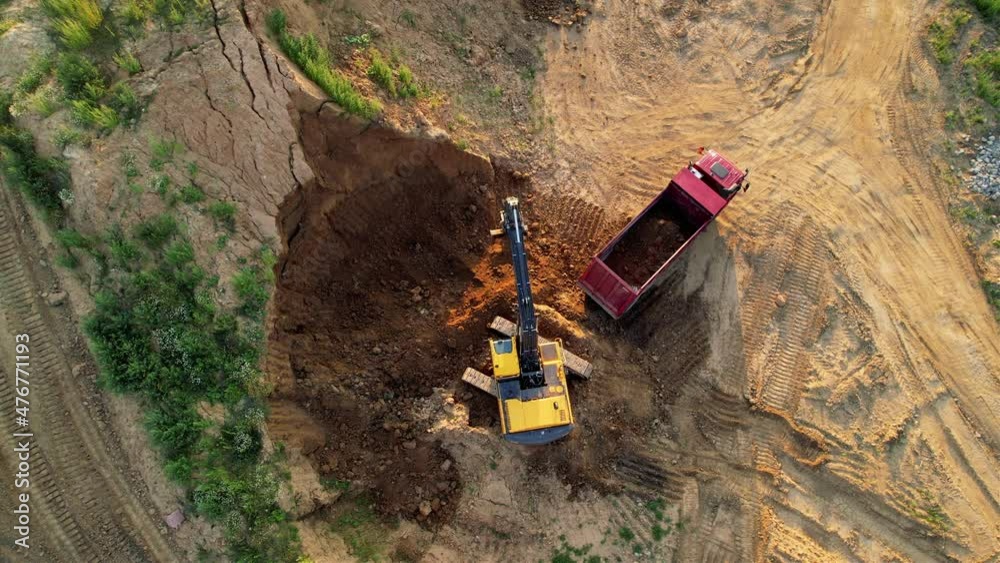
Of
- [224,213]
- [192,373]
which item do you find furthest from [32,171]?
Answer: [192,373]

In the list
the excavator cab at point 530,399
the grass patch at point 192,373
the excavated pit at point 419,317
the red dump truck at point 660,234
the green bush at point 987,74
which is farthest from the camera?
the green bush at point 987,74

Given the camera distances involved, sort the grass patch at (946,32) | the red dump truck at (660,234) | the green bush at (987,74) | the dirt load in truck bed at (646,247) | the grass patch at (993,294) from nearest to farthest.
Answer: the red dump truck at (660,234)
the dirt load in truck bed at (646,247)
the grass patch at (993,294)
the green bush at (987,74)
the grass patch at (946,32)

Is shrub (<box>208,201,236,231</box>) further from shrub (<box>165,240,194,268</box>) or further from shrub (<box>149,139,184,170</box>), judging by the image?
shrub (<box>149,139,184,170</box>)

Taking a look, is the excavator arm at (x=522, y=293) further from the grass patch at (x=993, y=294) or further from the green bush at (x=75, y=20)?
the grass patch at (x=993, y=294)

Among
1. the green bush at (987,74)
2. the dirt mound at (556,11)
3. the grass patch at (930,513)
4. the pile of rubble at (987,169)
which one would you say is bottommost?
the grass patch at (930,513)

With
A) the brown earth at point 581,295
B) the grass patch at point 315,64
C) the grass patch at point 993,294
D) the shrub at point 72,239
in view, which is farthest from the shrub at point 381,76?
the grass patch at point 993,294

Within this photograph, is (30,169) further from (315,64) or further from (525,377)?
(525,377)
